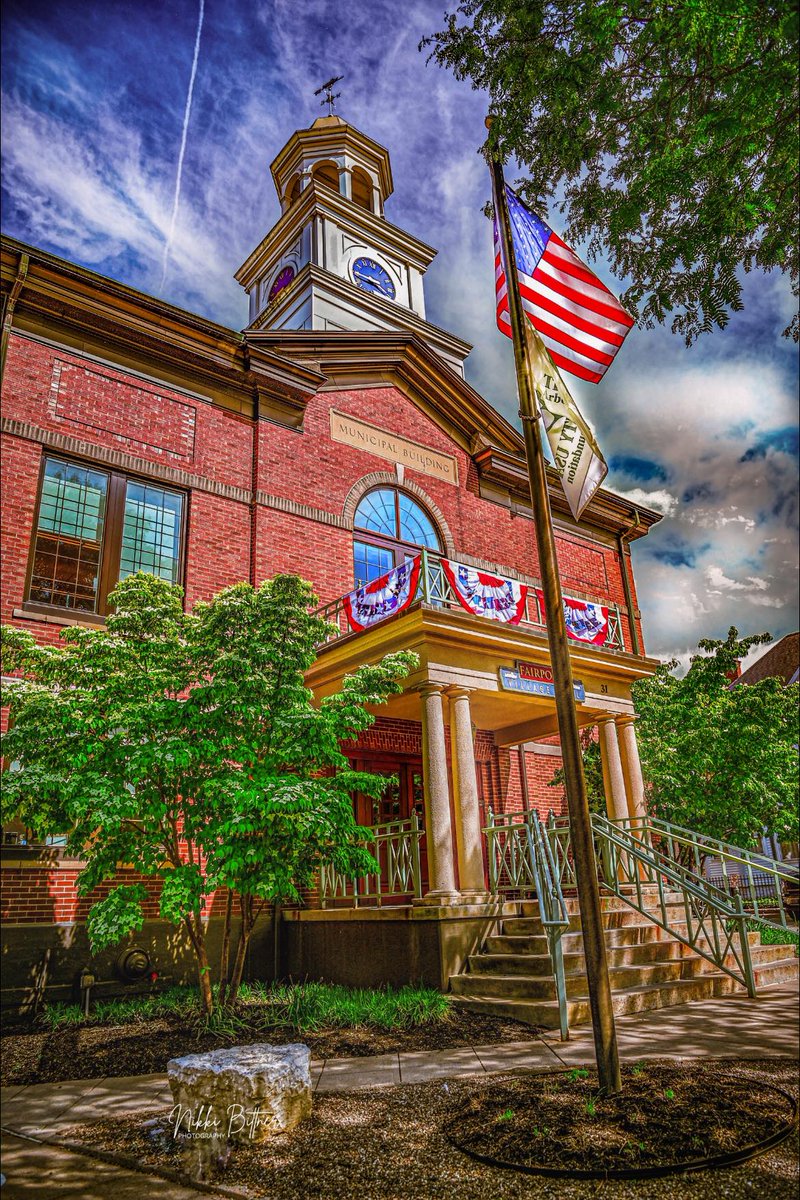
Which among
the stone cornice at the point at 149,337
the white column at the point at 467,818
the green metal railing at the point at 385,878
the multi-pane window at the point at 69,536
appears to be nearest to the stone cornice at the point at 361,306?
the stone cornice at the point at 149,337

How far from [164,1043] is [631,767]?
8.03 meters

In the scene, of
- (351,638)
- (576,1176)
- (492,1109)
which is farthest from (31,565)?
(576,1176)

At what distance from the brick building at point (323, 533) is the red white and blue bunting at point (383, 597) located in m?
0.23

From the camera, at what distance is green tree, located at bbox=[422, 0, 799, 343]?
5082 millimetres

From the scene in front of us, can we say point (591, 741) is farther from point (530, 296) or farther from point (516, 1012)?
point (530, 296)

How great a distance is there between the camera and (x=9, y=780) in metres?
6.93

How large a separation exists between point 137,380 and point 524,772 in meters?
9.69

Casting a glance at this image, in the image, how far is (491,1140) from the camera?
159 inches

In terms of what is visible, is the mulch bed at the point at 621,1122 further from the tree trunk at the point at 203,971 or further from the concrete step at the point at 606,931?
the concrete step at the point at 606,931

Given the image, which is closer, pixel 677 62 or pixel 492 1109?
pixel 492 1109

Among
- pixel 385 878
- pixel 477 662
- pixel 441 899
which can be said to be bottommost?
pixel 441 899

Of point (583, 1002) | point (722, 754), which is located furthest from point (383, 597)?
point (722, 754)

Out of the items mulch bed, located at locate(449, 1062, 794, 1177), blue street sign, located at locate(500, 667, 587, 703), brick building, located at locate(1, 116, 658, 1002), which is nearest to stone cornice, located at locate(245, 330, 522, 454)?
brick building, located at locate(1, 116, 658, 1002)

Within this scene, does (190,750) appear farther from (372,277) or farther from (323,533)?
(372,277)
